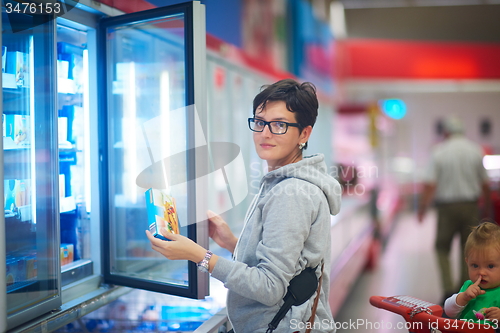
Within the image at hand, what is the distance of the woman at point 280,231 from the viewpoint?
1533mm

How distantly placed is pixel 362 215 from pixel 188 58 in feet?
18.9

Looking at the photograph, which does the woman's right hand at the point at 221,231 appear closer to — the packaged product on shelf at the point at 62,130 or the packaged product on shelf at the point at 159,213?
the packaged product on shelf at the point at 159,213

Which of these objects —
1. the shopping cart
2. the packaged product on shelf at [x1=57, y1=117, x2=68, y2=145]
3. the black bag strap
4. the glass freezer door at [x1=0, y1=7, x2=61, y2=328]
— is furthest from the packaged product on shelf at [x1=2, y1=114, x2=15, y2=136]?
the shopping cart

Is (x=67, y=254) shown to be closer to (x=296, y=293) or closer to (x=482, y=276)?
(x=296, y=293)

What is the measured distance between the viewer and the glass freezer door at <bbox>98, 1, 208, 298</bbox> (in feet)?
7.66

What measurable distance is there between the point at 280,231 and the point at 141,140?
1277 mm

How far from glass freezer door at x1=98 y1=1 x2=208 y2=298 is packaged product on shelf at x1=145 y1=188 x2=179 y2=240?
0.29 meters

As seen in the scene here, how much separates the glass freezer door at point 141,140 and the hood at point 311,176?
512 mm

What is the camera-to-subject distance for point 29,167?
2021 mm

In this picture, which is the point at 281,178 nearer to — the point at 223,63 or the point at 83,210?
the point at 83,210

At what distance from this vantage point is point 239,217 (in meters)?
4.43

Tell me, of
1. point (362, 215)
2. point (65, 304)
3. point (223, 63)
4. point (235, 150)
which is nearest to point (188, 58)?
point (65, 304)

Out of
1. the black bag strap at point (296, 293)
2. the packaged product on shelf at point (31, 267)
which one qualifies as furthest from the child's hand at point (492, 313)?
the packaged product on shelf at point (31, 267)

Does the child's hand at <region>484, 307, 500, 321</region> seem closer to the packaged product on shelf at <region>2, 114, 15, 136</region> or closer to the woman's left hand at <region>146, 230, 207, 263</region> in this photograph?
the woman's left hand at <region>146, 230, 207, 263</region>
